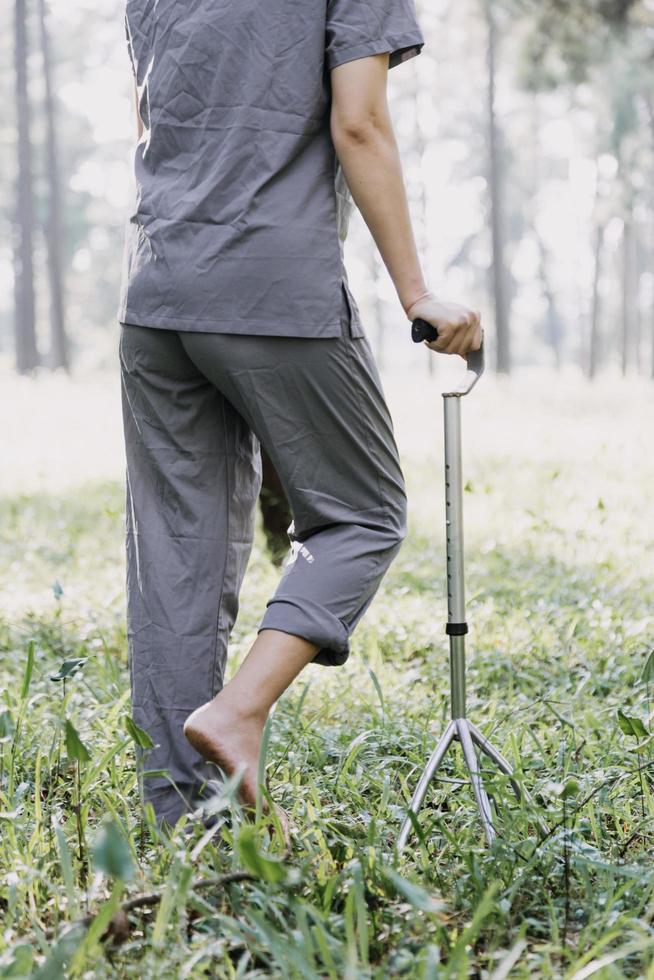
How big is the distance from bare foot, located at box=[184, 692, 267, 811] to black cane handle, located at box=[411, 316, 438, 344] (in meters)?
0.80

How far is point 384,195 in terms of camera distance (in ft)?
6.76

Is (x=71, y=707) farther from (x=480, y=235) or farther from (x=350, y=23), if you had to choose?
(x=480, y=235)

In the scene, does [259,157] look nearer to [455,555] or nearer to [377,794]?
[455,555]

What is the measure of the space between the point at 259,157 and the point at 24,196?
19.0 metres

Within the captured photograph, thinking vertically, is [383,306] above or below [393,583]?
above

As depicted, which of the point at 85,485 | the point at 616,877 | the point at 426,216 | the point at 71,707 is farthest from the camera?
the point at 426,216

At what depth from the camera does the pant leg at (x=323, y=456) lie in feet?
6.77

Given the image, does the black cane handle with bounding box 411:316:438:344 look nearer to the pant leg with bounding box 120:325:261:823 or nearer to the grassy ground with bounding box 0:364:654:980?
the pant leg with bounding box 120:325:261:823

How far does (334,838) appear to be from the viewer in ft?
6.91

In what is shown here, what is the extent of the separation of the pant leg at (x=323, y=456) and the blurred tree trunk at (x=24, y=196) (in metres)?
18.2

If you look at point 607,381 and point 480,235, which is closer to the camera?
point 607,381

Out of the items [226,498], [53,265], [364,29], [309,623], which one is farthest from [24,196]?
[309,623]

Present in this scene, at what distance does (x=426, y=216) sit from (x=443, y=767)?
2903 centimetres

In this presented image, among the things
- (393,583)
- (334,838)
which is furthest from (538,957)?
(393,583)
